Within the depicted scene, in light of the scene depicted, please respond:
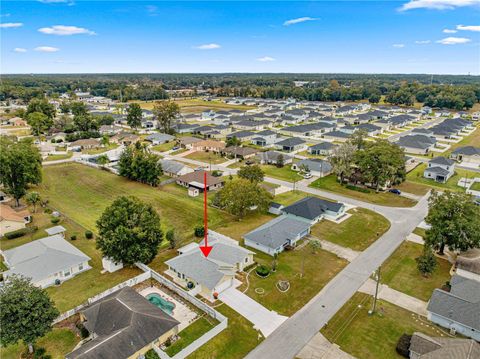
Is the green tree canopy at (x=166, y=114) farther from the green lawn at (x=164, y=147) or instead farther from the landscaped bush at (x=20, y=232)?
the landscaped bush at (x=20, y=232)

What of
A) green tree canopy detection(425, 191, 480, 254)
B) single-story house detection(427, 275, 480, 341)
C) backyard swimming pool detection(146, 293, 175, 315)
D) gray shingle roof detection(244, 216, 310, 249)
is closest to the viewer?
single-story house detection(427, 275, 480, 341)

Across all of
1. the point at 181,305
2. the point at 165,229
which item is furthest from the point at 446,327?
the point at 165,229

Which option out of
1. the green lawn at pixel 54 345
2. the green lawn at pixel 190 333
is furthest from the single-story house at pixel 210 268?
the green lawn at pixel 54 345

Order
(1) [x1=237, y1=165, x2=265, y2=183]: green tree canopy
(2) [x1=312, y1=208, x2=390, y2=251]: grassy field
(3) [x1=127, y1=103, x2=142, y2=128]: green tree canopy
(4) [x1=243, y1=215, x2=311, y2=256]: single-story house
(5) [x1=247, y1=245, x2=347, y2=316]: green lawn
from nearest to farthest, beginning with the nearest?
1. (5) [x1=247, y1=245, x2=347, y2=316]: green lawn
2. (4) [x1=243, y1=215, x2=311, y2=256]: single-story house
3. (2) [x1=312, y1=208, x2=390, y2=251]: grassy field
4. (1) [x1=237, y1=165, x2=265, y2=183]: green tree canopy
5. (3) [x1=127, y1=103, x2=142, y2=128]: green tree canopy

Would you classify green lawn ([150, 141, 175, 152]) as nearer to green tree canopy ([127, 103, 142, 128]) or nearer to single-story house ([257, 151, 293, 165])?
green tree canopy ([127, 103, 142, 128])

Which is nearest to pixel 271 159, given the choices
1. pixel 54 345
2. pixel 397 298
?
pixel 397 298

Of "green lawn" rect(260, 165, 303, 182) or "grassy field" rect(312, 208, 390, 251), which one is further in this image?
"green lawn" rect(260, 165, 303, 182)

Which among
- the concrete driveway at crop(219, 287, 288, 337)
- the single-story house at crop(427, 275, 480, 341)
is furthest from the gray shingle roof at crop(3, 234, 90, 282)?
the single-story house at crop(427, 275, 480, 341)
